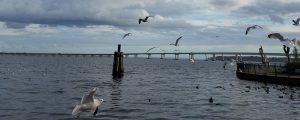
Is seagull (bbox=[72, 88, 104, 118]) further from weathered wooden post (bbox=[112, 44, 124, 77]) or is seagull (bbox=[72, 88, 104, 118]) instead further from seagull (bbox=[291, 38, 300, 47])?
weathered wooden post (bbox=[112, 44, 124, 77])

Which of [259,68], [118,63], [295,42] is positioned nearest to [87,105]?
[295,42]

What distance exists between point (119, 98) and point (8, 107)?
1071 cm

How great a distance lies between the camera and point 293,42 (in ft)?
165

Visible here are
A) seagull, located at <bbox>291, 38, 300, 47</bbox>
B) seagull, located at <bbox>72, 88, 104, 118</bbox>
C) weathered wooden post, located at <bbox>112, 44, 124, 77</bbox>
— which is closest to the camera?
seagull, located at <bbox>72, 88, 104, 118</bbox>

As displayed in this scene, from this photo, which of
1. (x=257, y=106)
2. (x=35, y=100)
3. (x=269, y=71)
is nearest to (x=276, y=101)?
(x=257, y=106)

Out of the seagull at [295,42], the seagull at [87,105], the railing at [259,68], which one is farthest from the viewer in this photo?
the railing at [259,68]

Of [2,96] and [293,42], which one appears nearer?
[2,96]

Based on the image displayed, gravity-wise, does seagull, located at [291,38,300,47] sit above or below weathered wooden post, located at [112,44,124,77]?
above

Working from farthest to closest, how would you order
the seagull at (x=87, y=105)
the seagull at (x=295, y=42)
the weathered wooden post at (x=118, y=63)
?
the weathered wooden post at (x=118, y=63)
the seagull at (x=295, y=42)
the seagull at (x=87, y=105)

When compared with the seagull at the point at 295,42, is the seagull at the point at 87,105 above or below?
below

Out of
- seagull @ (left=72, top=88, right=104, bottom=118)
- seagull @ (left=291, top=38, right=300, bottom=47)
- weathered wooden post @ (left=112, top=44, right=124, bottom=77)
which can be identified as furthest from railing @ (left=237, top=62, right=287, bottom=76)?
seagull @ (left=72, top=88, right=104, bottom=118)

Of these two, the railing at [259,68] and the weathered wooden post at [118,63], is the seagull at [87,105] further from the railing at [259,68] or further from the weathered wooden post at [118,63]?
the railing at [259,68]

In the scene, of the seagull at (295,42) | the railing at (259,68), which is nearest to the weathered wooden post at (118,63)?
the railing at (259,68)

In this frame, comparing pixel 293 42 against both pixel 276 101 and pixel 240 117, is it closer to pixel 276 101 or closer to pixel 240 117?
pixel 276 101
